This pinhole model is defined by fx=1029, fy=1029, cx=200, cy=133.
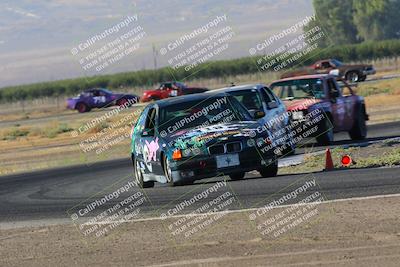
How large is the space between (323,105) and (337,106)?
721 millimetres

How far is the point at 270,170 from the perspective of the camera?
53.5 feet

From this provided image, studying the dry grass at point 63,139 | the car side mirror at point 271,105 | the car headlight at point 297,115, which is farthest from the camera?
the dry grass at point 63,139

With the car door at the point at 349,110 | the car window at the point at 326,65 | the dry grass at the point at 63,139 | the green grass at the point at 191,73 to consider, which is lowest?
the green grass at the point at 191,73

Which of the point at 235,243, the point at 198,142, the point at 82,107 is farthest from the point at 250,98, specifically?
the point at 82,107

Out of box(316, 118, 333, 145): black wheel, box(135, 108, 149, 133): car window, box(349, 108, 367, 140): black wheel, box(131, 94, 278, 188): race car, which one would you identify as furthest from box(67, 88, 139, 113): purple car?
box(131, 94, 278, 188): race car

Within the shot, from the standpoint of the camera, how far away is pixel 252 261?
9.25m

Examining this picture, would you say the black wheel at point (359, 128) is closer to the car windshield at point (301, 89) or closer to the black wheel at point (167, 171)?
the car windshield at point (301, 89)

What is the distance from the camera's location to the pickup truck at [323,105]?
861 inches

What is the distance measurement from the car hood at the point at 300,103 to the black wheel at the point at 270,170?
211 inches

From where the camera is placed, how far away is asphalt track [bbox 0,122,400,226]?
13.6 metres

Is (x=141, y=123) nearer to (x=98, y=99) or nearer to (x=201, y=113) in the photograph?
(x=201, y=113)

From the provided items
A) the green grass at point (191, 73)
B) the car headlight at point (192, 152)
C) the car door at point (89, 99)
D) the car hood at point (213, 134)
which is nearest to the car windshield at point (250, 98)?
the car hood at point (213, 134)

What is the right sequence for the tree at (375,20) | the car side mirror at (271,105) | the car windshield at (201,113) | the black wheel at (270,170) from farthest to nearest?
the tree at (375,20)
the car side mirror at (271,105)
the car windshield at (201,113)
the black wheel at (270,170)

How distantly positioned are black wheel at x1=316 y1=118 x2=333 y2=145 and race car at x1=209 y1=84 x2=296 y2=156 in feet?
5.71
